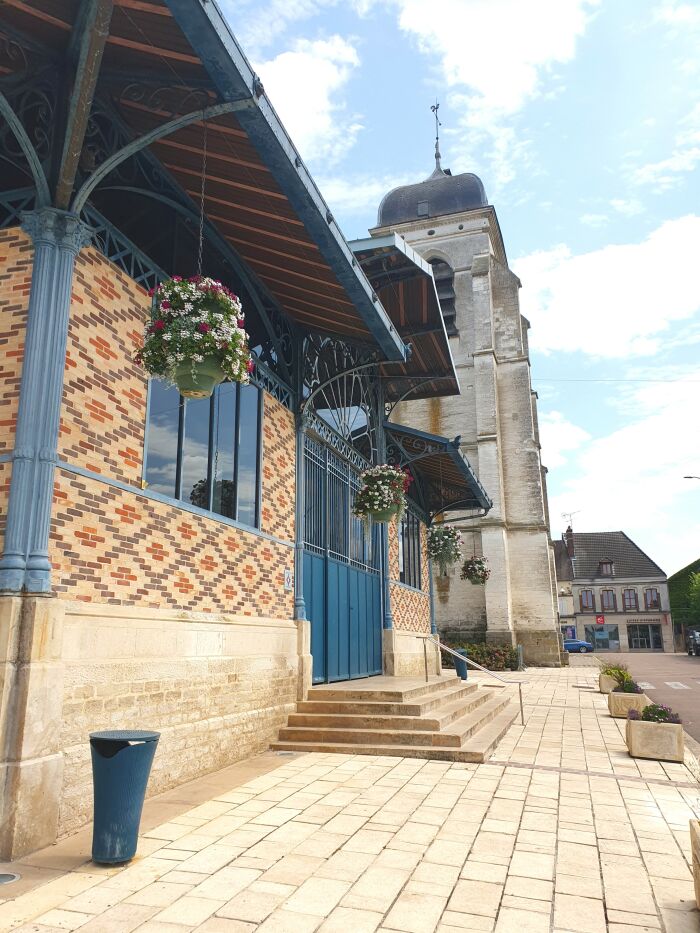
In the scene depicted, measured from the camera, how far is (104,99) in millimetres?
5332

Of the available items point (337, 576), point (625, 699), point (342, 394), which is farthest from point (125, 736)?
point (625, 699)

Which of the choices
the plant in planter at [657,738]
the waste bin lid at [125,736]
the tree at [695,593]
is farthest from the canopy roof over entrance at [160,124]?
the tree at [695,593]

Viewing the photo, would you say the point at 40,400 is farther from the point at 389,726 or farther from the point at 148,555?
the point at 389,726

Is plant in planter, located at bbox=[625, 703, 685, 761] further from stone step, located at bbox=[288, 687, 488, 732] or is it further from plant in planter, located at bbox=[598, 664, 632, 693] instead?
plant in planter, located at bbox=[598, 664, 632, 693]

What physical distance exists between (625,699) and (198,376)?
9.11 m

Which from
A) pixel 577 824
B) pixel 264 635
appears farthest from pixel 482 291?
pixel 577 824

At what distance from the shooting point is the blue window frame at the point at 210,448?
6.03 m

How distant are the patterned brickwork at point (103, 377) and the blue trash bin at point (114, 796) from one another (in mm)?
2025

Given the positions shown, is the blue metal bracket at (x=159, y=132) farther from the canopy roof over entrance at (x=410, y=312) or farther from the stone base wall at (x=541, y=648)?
the stone base wall at (x=541, y=648)

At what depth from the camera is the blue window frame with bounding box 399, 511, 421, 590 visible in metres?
14.8

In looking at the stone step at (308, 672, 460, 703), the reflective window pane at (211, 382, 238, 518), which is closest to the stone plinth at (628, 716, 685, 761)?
the stone step at (308, 672, 460, 703)

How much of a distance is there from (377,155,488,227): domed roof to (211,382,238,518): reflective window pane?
28.0 m

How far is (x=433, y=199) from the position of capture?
33844 millimetres

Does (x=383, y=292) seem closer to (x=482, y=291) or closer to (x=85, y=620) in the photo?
(x=85, y=620)
